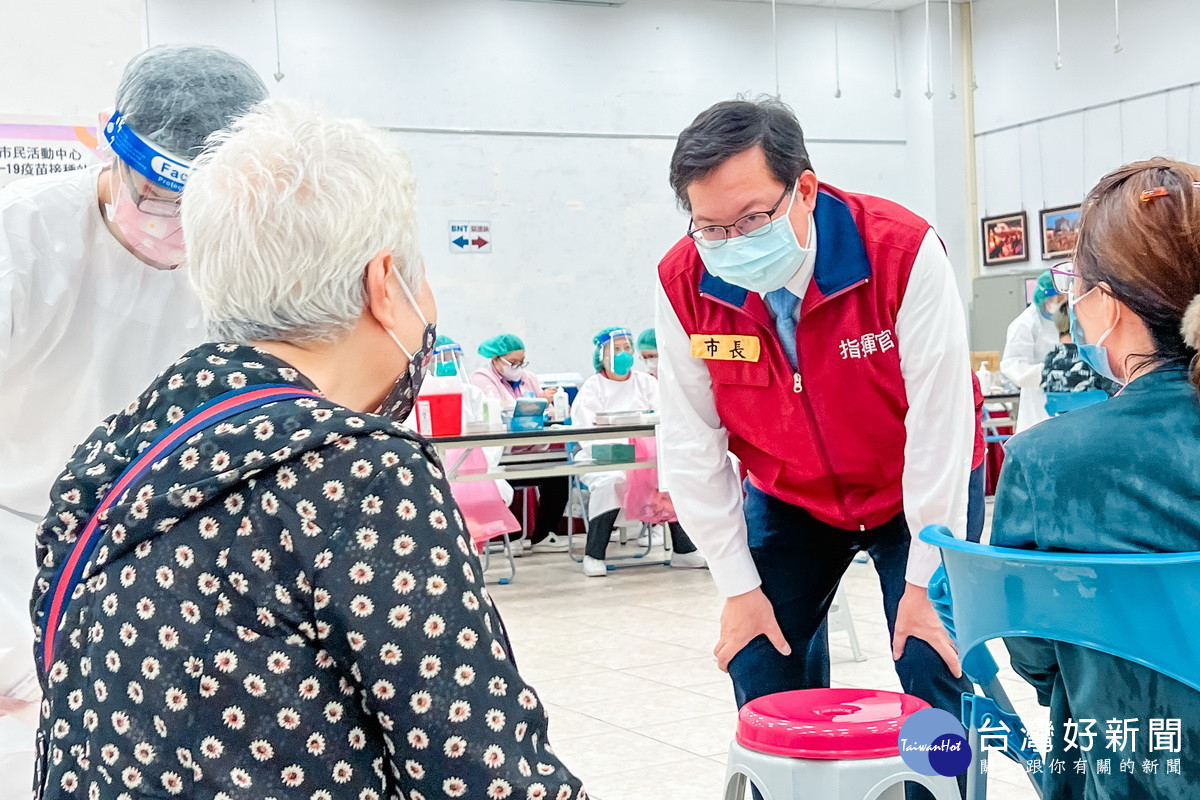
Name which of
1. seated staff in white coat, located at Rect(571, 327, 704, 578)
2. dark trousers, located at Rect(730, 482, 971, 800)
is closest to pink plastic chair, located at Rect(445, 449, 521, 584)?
seated staff in white coat, located at Rect(571, 327, 704, 578)

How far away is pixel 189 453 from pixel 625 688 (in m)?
3.39

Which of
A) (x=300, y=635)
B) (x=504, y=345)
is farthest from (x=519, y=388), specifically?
(x=300, y=635)

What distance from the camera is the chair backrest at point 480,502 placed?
625 centimetres

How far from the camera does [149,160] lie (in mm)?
1678

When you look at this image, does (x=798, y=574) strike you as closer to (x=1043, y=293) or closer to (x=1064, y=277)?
(x=1064, y=277)

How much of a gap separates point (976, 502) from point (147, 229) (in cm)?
140

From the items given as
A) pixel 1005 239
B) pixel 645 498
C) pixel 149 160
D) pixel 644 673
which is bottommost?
pixel 644 673

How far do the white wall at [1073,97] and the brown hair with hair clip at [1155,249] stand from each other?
8782 mm

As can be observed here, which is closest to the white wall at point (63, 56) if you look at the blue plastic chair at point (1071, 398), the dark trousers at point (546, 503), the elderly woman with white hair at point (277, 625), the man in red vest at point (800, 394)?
the man in red vest at point (800, 394)

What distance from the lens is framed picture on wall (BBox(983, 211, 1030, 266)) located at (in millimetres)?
10633

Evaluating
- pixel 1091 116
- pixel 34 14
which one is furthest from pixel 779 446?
pixel 1091 116

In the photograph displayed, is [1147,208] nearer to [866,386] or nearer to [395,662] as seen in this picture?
[866,386]

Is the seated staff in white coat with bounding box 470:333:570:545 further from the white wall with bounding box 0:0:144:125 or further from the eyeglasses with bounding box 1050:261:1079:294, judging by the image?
the eyeglasses with bounding box 1050:261:1079:294

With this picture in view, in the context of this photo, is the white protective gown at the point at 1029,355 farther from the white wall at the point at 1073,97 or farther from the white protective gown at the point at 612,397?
the white wall at the point at 1073,97
